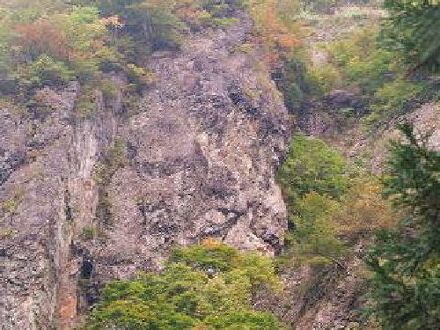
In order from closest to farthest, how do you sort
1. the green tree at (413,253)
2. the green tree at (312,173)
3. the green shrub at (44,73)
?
the green tree at (413,253) → the green shrub at (44,73) → the green tree at (312,173)

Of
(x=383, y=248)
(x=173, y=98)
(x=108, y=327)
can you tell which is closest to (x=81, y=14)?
(x=173, y=98)

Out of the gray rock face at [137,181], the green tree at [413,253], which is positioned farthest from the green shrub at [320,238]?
the green tree at [413,253]

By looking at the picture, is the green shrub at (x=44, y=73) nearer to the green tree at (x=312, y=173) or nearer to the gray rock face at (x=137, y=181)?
the gray rock face at (x=137, y=181)

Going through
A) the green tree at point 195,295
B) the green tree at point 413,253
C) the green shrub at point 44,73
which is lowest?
the green tree at point 195,295

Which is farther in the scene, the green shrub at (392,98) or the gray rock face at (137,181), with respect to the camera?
the green shrub at (392,98)

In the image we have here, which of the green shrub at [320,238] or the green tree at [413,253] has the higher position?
the green tree at [413,253]

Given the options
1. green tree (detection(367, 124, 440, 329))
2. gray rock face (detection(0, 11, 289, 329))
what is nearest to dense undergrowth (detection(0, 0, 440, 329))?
green tree (detection(367, 124, 440, 329))

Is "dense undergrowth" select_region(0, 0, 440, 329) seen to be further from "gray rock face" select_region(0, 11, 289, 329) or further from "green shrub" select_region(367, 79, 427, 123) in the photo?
"gray rock face" select_region(0, 11, 289, 329)
